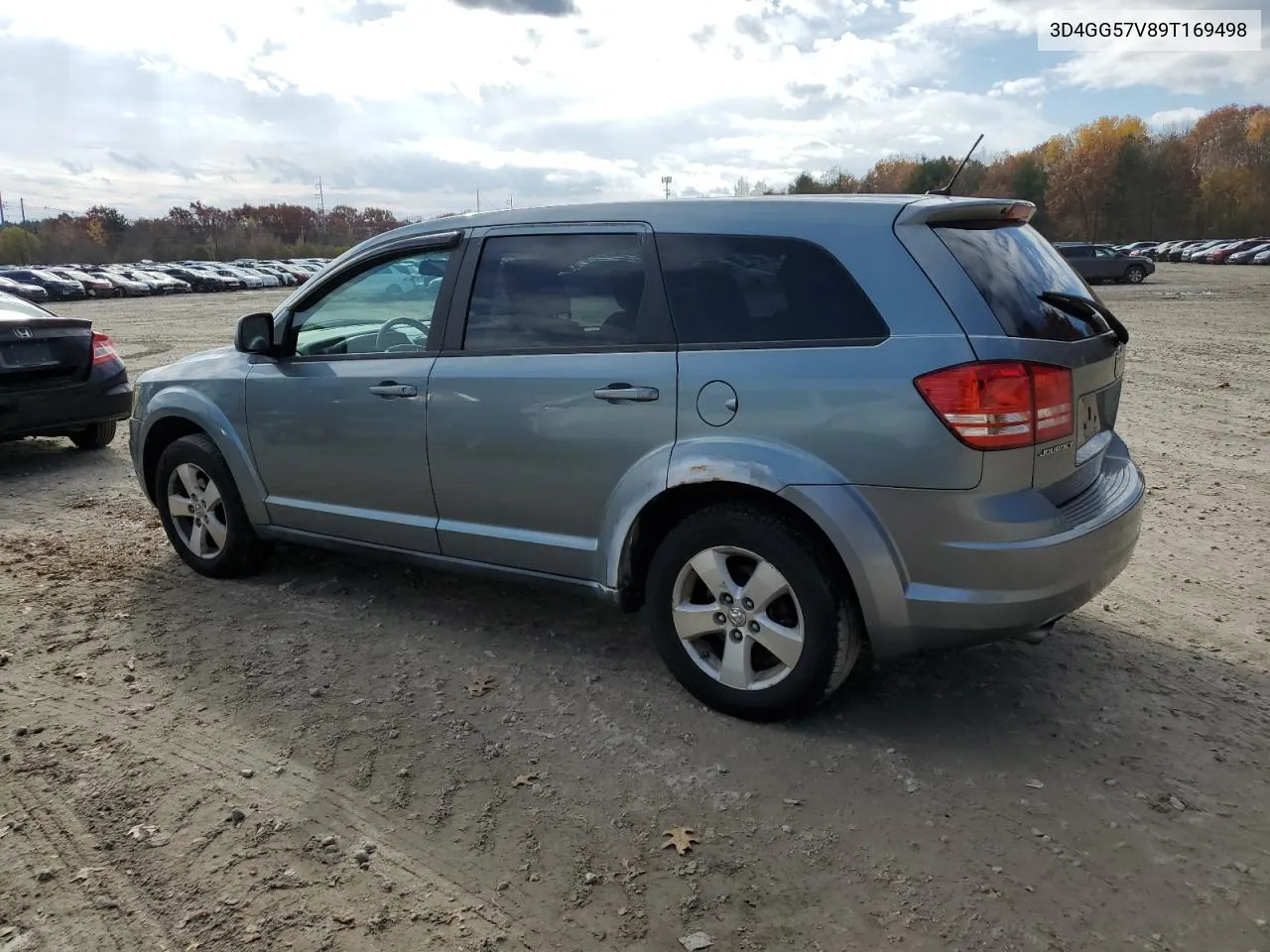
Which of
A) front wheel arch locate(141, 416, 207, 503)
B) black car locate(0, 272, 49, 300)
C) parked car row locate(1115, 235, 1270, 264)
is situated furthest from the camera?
parked car row locate(1115, 235, 1270, 264)

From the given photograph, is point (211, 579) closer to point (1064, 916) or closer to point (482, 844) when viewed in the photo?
point (482, 844)

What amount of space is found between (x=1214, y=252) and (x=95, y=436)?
64983 mm

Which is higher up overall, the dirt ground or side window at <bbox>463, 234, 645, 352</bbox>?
side window at <bbox>463, 234, 645, 352</bbox>

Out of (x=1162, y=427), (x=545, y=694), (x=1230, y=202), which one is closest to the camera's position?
(x=545, y=694)

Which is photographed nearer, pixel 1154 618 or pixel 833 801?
pixel 833 801

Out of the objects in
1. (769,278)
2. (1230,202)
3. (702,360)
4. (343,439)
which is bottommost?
(343,439)

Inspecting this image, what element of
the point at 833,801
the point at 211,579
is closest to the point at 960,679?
the point at 833,801

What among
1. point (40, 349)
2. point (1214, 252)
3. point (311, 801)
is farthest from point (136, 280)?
point (1214, 252)

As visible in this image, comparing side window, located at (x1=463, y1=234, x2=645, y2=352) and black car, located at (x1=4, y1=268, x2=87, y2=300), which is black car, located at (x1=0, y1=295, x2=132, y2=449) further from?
black car, located at (x1=4, y1=268, x2=87, y2=300)

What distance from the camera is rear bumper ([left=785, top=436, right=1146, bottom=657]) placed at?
9.86ft

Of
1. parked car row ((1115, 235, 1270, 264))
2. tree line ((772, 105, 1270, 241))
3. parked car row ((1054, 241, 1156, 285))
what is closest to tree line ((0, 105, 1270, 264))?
tree line ((772, 105, 1270, 241))

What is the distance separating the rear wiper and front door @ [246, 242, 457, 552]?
2434mm

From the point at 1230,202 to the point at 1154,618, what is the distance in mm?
93524

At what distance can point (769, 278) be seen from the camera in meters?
3.38
